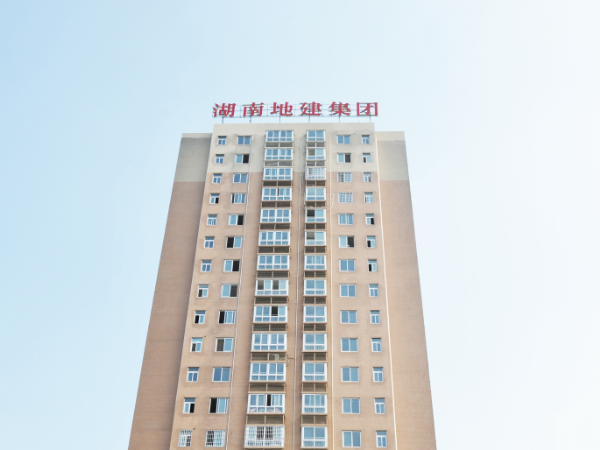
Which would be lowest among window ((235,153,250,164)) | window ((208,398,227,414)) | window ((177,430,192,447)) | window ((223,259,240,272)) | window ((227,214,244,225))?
window ((177,430,192,447))

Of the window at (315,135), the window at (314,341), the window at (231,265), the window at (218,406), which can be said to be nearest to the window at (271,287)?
the window at (231,265)

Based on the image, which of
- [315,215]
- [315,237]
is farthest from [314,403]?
[315,215]

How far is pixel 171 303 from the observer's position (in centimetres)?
4928

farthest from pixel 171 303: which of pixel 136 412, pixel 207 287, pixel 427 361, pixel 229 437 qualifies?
pixel 427 361

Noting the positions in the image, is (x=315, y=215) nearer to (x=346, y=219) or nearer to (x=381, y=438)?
(x=346, y=219)

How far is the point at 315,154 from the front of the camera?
185 ft

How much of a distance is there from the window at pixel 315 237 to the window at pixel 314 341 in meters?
8.19

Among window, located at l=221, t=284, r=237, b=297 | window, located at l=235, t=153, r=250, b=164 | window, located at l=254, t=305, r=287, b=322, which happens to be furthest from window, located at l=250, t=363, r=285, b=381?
window, located at l=235, t=153, r=250, b=164

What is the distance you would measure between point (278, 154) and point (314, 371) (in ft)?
68.6

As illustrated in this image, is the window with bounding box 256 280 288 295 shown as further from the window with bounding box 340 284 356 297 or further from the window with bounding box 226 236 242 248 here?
the window with bounding box 340 284 356 297

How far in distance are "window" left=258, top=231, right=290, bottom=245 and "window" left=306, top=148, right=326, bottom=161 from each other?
838cm

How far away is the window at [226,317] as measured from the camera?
1879 inches

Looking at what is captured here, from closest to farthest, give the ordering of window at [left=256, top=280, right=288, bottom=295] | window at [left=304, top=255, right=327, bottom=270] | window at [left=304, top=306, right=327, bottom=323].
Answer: window at [left=304, top=306, right=327, bottom=323]
window at [left=256, top=280, right=288, bottom=295]
window at [left=304, top=255, right=327, bottom=270]

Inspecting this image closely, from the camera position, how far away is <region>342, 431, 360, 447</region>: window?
42281mm
